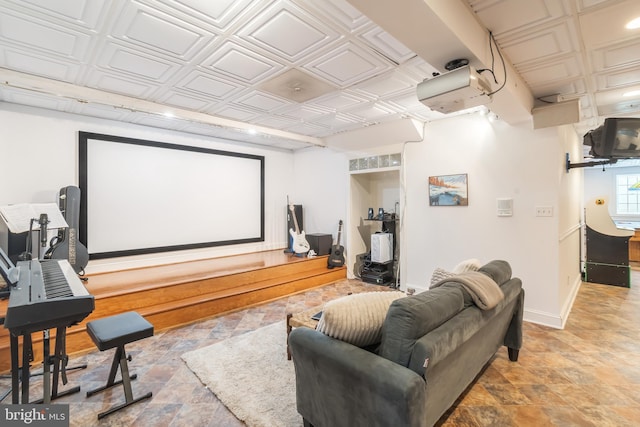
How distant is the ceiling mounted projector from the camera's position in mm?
1981

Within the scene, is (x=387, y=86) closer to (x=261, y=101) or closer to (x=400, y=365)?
(x=261, y=101)

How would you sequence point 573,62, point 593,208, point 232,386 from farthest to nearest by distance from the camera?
point 593,208 < point 573,62 < point 232,386

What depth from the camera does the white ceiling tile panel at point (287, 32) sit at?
6.36 feet

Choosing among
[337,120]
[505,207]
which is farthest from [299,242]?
[505,207]

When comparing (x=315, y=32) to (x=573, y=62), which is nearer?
(x=315, y=32)

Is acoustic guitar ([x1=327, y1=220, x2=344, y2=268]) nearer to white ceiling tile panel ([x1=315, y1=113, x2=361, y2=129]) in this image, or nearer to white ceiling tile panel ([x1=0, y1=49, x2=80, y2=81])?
white ceiling tile panel ([x1=315, y1=113, x2=361, y2=129])

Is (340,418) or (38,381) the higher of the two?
(340,418)

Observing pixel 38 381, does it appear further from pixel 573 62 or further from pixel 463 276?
pixel 573 62

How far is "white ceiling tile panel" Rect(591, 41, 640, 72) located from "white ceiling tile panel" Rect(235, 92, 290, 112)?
2973 millimetres

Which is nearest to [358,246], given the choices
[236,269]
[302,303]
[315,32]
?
[302,303]

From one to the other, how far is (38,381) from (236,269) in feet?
7.74

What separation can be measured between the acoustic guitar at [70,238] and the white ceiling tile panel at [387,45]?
12.5 ft

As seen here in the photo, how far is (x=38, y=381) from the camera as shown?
2.39 meters

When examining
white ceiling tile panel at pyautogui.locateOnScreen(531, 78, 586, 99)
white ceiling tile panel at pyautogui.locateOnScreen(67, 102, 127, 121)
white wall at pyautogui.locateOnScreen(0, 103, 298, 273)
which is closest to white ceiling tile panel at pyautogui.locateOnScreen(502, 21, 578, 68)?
white ceiling tile panel at pyautogui.locateOnScreen(531, 78, 586, 99)
